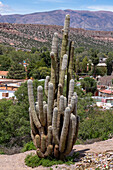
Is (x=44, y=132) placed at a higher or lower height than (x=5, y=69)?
higher

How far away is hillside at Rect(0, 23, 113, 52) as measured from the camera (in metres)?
121

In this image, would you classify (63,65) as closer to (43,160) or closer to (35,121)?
(35,121)

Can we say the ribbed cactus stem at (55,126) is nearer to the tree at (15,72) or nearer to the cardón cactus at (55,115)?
the cardón cactus at (55,115)

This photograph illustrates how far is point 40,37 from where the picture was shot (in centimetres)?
14012

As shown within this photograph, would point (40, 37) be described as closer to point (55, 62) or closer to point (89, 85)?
point (89, 85)

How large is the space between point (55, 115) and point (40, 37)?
13572 centimetres

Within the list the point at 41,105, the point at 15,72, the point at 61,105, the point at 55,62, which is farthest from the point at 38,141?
the point at 15,72

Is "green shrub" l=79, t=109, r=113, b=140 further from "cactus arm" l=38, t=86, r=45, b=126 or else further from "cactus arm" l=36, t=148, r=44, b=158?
"cactus arm" l=38, t=86, r=45, b=126

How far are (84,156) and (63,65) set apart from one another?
409cm

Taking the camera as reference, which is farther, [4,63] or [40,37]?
[40,37]

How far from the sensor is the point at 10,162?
9.91 m

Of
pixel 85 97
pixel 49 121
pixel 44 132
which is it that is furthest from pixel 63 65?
pixel 85 97

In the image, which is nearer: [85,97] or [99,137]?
[99,137]

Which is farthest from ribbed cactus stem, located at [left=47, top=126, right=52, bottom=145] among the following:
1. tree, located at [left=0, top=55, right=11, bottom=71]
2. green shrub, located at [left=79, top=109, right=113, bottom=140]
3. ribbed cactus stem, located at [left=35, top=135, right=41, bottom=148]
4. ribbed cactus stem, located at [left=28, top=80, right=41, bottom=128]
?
tree, located at [left=0, top=55, right=11, bottom=71]
